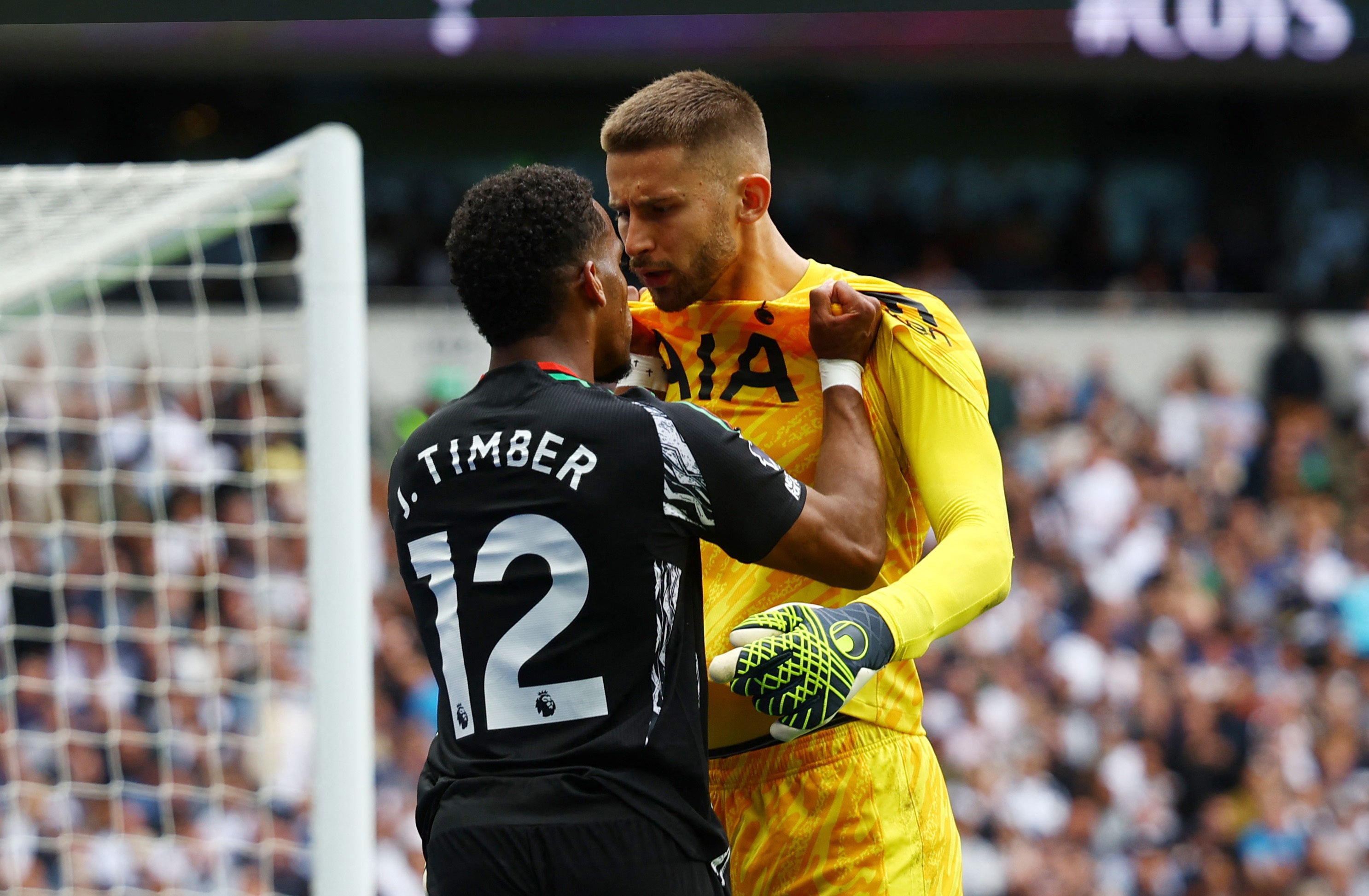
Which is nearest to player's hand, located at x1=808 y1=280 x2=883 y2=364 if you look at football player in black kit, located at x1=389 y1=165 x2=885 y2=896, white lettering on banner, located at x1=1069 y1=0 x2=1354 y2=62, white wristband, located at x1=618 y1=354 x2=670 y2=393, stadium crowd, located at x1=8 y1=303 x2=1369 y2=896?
football player in black kit, located at x1=389 y1=165 x2=885 y2=896

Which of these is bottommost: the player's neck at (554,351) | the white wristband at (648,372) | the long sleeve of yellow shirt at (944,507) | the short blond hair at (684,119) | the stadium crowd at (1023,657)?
the stadium crowd at (1023,657)

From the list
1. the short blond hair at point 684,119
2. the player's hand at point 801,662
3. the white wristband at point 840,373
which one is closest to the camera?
the player's hand at point 801,662

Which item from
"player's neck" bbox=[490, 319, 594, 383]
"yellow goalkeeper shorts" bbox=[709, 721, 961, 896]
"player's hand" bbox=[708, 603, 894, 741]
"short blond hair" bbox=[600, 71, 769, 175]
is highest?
"short blond hair" bbox=[600, 71, 769, 175]

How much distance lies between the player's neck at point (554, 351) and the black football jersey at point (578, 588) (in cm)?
6

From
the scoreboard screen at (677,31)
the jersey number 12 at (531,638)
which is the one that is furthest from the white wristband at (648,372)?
the scoreboard screen at (677,31)

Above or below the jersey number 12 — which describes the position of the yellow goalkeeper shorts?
below

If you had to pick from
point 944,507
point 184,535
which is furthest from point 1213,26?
point 944,507

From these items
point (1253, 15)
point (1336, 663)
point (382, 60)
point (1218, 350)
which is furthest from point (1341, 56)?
point (382, 60)

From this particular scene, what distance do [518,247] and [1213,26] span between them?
952 centimetres

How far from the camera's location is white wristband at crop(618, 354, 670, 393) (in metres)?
3.18

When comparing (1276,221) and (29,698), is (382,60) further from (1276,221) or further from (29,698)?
(1276,221)

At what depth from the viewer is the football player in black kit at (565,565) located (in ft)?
7.82

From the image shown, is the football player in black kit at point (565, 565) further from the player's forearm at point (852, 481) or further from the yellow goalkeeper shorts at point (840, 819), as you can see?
the yellow goalkeeper shorts at point (840, 819)

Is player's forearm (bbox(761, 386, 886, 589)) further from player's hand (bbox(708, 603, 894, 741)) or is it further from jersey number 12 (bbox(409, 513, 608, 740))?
jersey number 12 (bbox(409, 513, 608, 740))
